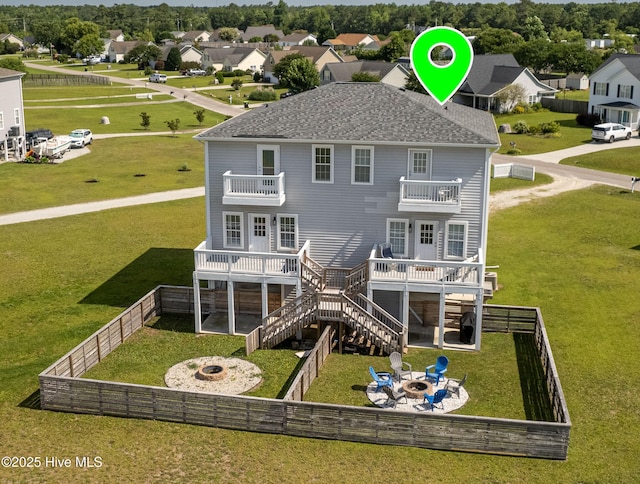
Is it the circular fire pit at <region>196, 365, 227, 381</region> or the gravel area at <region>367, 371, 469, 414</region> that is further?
the circular fire pit at <region>196, 365, 227, 381</region>

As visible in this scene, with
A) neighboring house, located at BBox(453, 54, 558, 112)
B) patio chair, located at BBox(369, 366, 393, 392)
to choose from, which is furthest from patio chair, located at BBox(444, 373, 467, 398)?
neighboring house, located at BBox(453, 54, 558, 112)

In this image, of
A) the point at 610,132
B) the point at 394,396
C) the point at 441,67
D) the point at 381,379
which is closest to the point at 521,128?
the point at 610,132

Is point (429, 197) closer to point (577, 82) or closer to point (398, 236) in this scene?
point (398, 236)

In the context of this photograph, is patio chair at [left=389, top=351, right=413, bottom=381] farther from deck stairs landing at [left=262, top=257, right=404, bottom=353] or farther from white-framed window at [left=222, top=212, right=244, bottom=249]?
white-framed window at [left=222, top=212, right=244, bottom=249]

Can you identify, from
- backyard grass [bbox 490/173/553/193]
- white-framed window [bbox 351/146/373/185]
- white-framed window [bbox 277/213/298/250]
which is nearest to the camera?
white-framed window [bbox 351/146/373/185]

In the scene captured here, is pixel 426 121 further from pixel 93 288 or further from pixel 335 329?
pixel 93 288

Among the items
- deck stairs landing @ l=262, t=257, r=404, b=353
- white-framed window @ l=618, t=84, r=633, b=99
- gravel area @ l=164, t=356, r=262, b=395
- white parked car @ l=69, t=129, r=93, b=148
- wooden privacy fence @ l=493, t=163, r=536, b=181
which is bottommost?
gravel area @ l=164, t=356, r=262, b=395

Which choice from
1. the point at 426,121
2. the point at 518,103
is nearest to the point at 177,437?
the point at 426,121
